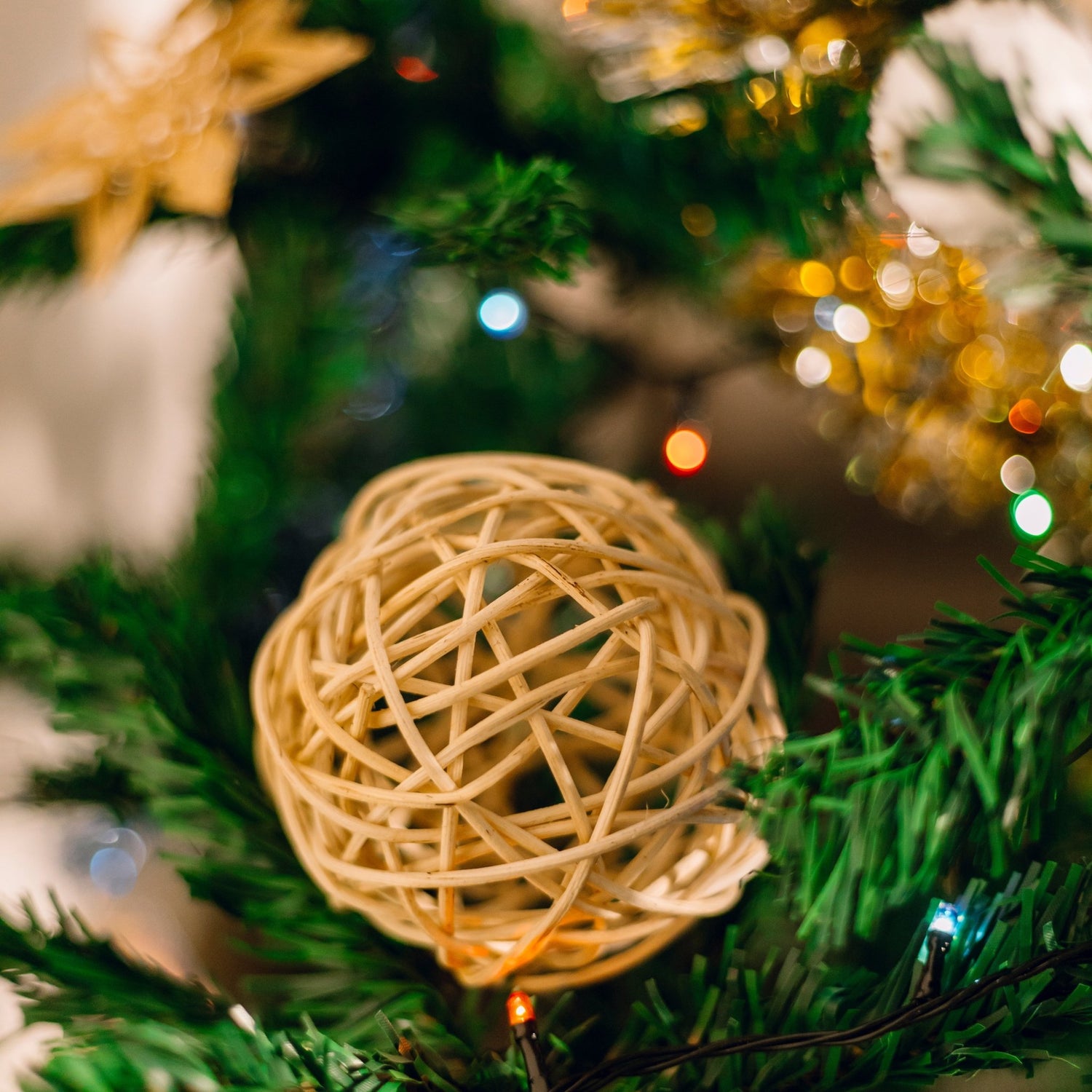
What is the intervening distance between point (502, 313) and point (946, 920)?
0.37 meters

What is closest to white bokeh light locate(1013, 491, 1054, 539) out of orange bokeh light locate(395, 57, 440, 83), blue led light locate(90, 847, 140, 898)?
orange bokeh light locate(395, 57, 440, 83)

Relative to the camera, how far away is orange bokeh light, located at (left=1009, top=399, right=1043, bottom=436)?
39 centimetres

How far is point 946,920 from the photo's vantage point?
0.24m

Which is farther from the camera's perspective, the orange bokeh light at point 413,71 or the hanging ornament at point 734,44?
the orange bokeh light at point 413,71

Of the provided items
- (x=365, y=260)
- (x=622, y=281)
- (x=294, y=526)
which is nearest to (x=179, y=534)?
(x=294, y=526)

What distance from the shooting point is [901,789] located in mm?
195

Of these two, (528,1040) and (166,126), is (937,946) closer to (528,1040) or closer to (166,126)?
(528,1040)

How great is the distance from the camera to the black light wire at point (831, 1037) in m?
0.22

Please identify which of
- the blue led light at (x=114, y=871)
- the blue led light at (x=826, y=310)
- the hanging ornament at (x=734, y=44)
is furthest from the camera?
the blue led light at (x=114, y=871)

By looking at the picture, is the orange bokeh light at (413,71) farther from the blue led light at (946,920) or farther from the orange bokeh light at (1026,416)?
the blue led light at (946,920)

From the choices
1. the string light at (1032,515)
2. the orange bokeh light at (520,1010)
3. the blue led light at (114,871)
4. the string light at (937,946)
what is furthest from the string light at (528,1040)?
the blue led light at (114,871)

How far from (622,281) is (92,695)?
364mm

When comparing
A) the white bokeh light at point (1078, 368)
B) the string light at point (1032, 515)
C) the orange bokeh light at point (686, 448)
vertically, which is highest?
the white bokeh light at point (1078, 368)

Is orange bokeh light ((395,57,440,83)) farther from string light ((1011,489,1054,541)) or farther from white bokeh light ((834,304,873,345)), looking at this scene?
string light ((1011,489,1054,541))
